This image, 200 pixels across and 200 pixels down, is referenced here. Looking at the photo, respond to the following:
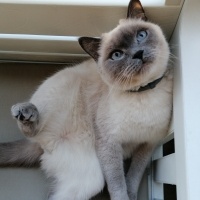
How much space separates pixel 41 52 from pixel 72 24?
304 millimetres

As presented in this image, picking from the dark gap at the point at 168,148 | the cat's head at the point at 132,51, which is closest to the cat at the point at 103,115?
the cat's head at the point at 132,51

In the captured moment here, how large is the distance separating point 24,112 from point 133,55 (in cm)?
42

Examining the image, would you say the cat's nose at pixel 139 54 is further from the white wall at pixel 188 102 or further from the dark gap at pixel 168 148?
the dark gap at pixel 168 148

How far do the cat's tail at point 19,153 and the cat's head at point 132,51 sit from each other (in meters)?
0.44

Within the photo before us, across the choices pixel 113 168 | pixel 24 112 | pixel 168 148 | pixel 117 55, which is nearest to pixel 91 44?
pixel 117 55

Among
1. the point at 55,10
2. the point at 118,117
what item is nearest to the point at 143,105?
the point at 118,117

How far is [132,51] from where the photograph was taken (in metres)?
1.17

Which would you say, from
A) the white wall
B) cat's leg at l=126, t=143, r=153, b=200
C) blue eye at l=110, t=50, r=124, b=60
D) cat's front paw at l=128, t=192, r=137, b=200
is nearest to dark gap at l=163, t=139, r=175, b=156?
cat's leg at l=126, t=143, r=153, b=200

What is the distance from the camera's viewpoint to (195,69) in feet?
3.60

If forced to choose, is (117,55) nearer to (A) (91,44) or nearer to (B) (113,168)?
(A) (91,44)

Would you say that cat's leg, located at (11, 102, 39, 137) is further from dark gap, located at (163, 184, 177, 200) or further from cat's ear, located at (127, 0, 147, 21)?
dark gap, located at (163, 184, 177, 200)

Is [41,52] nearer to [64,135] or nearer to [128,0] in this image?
[64,135]

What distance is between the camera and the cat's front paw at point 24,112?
124 centimetres

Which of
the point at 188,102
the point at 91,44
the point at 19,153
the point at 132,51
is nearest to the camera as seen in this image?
the point at 188,102
